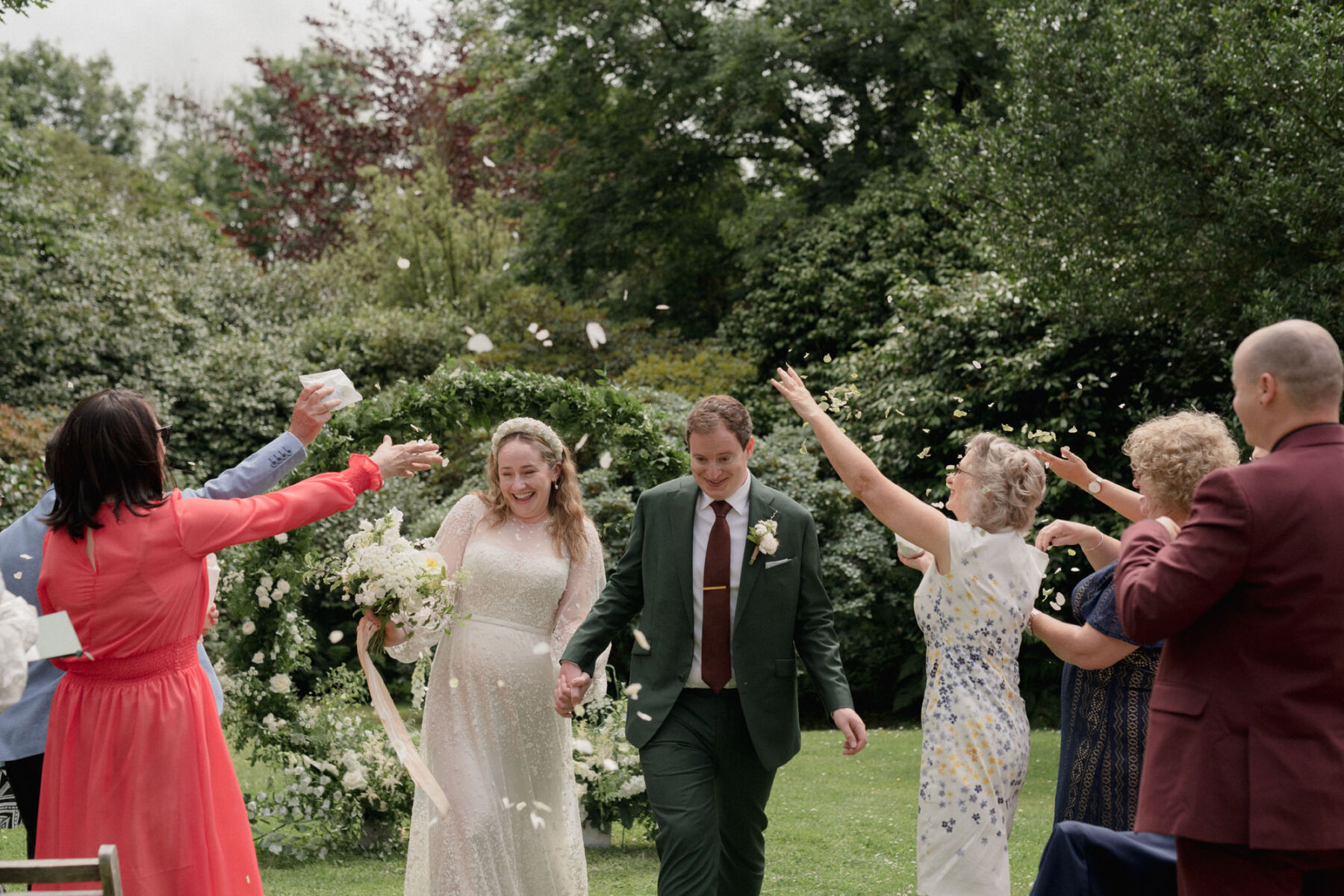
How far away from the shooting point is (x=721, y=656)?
4180 millimetres

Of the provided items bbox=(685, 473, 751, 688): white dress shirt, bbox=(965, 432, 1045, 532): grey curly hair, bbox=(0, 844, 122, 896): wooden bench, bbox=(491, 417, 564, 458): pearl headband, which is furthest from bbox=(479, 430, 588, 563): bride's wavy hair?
bbox=(0, 844, 122, 896): wooden bench

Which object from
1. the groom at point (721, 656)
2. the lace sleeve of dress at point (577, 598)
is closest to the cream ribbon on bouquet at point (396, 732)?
the lace sleeve of dress at point (577, 598)

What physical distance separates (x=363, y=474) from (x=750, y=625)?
1503mm

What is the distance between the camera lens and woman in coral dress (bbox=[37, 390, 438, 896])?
3.34 m

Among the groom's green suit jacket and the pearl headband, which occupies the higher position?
the pearl headband

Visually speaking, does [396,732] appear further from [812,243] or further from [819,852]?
[812,243]

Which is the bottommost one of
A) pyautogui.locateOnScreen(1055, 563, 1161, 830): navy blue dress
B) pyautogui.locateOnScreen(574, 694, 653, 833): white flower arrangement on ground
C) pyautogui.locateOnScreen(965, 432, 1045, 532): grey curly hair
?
pyautogui.locateOnScreen(574, 694, 653, 833): white flower arrangement on ground

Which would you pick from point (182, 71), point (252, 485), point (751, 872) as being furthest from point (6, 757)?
point (182, 71)

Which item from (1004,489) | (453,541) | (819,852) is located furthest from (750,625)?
(819,852)

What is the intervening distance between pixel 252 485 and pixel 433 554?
116cm

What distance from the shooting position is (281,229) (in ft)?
89.4

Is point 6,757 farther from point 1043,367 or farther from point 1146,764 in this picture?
point 1043,367

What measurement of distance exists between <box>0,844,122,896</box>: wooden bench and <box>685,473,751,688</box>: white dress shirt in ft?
6.94

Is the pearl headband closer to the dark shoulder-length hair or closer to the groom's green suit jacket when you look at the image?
the groom's green suit jacket
